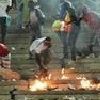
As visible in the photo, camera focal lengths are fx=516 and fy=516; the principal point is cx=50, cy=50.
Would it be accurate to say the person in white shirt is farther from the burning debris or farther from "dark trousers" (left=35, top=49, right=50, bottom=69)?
the burning debris

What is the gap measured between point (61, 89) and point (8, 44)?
4.80m

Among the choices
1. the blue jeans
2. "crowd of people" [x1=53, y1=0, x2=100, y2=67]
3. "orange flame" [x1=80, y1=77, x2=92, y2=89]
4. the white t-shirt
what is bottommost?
"orange flame" [x1=80, y1=77, x2=92, y2=89]

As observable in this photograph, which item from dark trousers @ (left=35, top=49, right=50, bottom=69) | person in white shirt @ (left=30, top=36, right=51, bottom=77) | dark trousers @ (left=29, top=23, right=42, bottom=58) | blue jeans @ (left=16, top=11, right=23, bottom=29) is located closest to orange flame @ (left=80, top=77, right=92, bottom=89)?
person in white shirt @ (left=30, top=36, right=51, bottom=77)

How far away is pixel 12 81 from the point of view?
15.5 meters

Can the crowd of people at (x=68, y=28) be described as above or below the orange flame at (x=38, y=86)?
above

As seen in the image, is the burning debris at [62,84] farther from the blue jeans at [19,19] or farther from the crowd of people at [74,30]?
the blue jeans at [19,19]

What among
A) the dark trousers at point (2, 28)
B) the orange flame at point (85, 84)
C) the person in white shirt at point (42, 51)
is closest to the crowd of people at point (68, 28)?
the person in white shirt at point (42, 51)

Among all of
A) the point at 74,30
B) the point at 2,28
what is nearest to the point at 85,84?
the point at 74,30

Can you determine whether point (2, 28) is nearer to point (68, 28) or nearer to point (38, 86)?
point (68, 28)

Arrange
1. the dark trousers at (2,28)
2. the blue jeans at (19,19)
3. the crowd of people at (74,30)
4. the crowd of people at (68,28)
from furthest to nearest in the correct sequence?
the blue jeans at (19,19), the dark trousers at (2,28), the crowd of people at (74,30), the crowd of people at (68,28)

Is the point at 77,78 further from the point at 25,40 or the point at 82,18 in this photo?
the point at 25,40

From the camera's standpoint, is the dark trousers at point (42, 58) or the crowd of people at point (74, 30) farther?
the crowd of people at point (74, 30)

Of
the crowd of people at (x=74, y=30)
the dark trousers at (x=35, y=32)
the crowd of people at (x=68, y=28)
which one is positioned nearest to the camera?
the crowd of people at (x=68, y=28)

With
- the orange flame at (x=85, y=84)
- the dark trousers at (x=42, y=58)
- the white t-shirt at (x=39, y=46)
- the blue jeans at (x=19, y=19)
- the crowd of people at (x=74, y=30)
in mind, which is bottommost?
the orange flame at (x=85, y=84)
